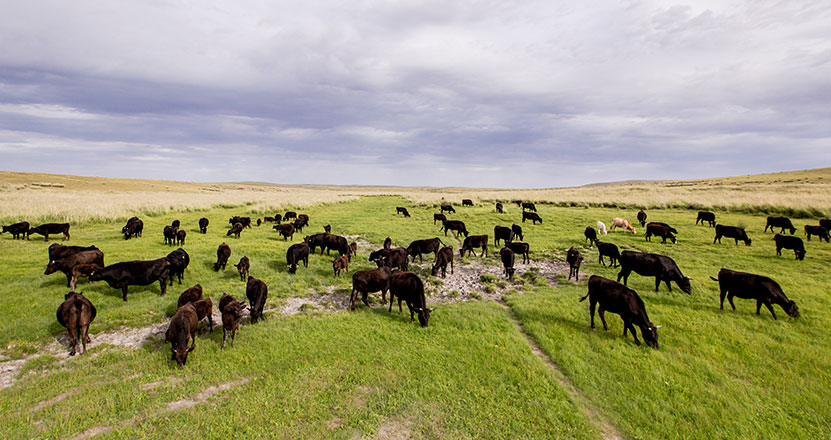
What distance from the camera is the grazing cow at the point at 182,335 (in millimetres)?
6961

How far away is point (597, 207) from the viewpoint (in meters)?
43.8

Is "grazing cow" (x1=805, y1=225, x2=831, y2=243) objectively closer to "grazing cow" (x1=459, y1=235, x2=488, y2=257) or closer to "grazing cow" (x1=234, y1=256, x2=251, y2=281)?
"grazing cow" (x1=459, y1=235, x2=488, y2=257)

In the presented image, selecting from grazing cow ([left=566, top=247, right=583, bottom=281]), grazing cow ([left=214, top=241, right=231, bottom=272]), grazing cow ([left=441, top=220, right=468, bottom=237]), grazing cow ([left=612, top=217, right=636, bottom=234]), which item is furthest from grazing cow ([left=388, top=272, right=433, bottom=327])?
grazing cow ([left=612, top=217, right=636, bottom=234])

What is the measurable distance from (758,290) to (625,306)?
16.5ft

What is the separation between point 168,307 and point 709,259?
81.2 ft

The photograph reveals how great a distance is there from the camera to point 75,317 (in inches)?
303

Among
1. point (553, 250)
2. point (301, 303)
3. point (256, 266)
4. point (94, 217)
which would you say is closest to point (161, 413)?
point (301, 303)

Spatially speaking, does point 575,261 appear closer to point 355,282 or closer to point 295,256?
point 355,282

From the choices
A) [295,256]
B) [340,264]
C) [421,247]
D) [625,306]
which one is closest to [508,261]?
[421,247]

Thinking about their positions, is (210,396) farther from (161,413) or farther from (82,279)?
(82,279)

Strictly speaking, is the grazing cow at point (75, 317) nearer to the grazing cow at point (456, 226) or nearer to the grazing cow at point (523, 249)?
the grazing cow at point (523, 249)

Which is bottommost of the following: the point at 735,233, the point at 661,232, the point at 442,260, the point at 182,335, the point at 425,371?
the point at 425,371

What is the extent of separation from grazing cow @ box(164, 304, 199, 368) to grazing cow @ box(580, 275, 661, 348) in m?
10.5

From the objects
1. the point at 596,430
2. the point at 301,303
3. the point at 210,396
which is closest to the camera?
the point at 596,430
